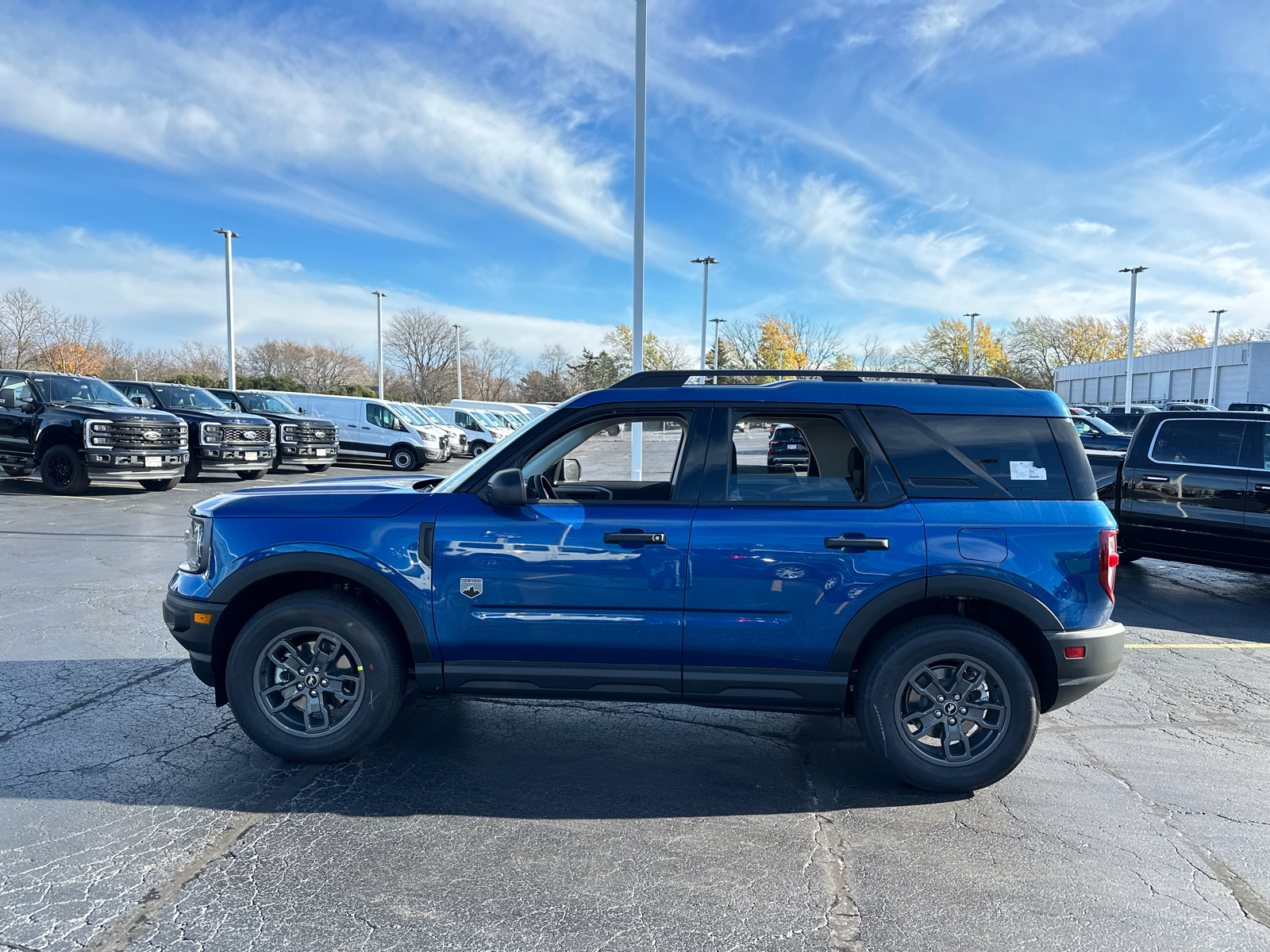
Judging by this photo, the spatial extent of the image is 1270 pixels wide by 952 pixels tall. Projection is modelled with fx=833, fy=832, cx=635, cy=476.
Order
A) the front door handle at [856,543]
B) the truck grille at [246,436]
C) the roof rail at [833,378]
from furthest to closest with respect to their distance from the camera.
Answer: the truck grille at [246,436] < the roof rail at [833,378] < the front door handle at [856,543]

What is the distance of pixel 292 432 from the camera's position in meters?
19.6

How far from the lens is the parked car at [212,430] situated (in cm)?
1662

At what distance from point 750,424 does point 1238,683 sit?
4163 mm

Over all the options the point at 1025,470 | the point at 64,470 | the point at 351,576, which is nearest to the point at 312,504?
the point at 351,576

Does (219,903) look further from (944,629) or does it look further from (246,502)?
(944,629)

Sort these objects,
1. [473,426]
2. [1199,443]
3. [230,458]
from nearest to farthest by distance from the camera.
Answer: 1. [1199,443]
2. [230,458]
3. [473,426]

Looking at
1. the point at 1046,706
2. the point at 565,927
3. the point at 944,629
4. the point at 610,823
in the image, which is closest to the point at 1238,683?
the point at 1046,706

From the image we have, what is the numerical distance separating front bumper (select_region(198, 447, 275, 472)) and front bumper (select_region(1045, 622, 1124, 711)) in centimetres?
1655

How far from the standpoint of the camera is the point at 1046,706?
3863 millimetres

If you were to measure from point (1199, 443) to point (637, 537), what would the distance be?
7.03 metres

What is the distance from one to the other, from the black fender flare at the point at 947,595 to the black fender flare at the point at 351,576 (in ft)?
6.29

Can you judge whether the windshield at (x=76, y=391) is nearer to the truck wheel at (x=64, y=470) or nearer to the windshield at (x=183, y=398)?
the truck wheel at (x=64, y=470)

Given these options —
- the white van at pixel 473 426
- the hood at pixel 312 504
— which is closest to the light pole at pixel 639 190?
the hood at pixel 312 504

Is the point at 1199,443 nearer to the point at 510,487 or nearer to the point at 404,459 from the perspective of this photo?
the point at 510,487
